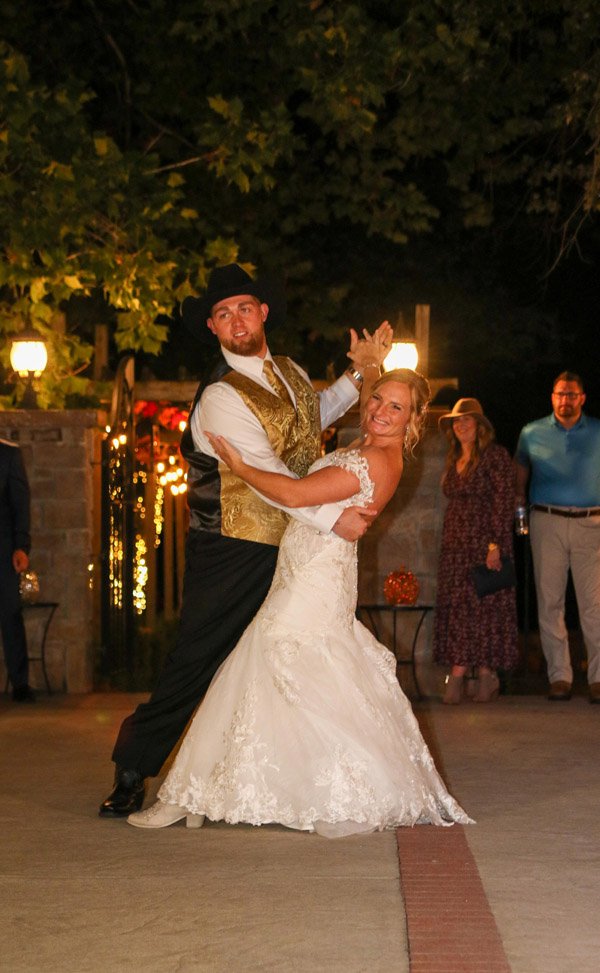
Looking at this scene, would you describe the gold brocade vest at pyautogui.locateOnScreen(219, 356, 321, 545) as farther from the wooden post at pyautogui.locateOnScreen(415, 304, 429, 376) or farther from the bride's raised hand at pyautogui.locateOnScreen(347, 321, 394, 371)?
the wooden post at pyautogui.locateOnScreen(415, 304, 429, 376)

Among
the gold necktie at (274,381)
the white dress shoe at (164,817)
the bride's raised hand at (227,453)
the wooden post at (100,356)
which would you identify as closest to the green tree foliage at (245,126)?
the wooden post at (100,356)

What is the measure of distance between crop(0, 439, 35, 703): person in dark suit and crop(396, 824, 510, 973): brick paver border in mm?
4408

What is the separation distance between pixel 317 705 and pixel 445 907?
131cm

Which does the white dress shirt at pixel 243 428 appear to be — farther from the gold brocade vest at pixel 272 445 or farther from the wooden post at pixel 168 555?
the wooden post at pixel 168 555

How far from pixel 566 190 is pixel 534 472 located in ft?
35.5

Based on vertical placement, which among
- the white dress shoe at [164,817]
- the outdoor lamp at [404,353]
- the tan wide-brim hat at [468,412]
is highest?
the outdoor lamp at [404,353]

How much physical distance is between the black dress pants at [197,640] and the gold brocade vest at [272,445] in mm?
63

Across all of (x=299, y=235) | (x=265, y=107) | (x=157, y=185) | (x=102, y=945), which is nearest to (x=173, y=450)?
(x=157, y=185)

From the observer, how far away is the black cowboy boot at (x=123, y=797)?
6.27 metres

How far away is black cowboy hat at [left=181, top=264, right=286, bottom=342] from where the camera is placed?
621 centimetres

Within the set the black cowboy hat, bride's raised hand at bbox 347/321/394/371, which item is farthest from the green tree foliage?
the black cowboy hat

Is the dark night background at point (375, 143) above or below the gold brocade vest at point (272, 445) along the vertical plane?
above

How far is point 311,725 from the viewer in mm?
5969

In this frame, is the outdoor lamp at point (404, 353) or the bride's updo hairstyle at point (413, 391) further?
the outdoor lamp at point (404, 353)
